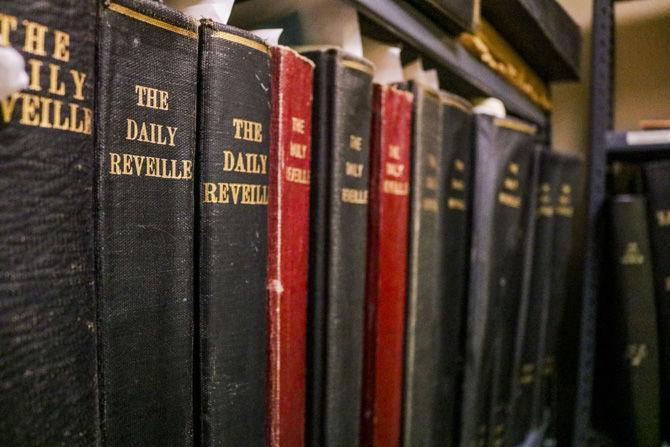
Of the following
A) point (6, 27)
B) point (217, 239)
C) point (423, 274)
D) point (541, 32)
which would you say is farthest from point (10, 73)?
point (541, 32)

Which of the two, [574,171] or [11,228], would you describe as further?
[574,171]

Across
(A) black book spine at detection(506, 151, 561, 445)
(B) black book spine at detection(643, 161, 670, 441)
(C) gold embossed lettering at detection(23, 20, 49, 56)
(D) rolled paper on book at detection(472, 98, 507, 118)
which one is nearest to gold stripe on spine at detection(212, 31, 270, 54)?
(C) gold embossed lettering at detection(23, 20, 49, 56)

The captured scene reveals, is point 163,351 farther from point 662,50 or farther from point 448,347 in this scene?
point 662,50

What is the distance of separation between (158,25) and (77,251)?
131mm

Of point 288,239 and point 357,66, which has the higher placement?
point 357,66

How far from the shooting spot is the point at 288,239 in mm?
392

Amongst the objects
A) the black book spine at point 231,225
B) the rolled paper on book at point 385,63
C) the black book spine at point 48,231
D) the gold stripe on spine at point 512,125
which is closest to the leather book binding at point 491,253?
the gold stripe on spine at point 512,125

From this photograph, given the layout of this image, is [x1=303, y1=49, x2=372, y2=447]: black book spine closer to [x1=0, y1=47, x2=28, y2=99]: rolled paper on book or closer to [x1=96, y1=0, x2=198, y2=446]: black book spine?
[x1=96, y1=0, x2=198, y2=446]: black book spine

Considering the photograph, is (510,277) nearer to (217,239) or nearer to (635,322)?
(635,322)

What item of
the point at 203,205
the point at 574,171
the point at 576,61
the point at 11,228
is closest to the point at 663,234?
the point at 574,171

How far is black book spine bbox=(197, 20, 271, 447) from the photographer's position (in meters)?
0.32

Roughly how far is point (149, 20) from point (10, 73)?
102 mm

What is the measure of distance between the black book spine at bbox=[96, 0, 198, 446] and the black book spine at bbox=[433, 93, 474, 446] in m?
0.34

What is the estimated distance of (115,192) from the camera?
27cm
